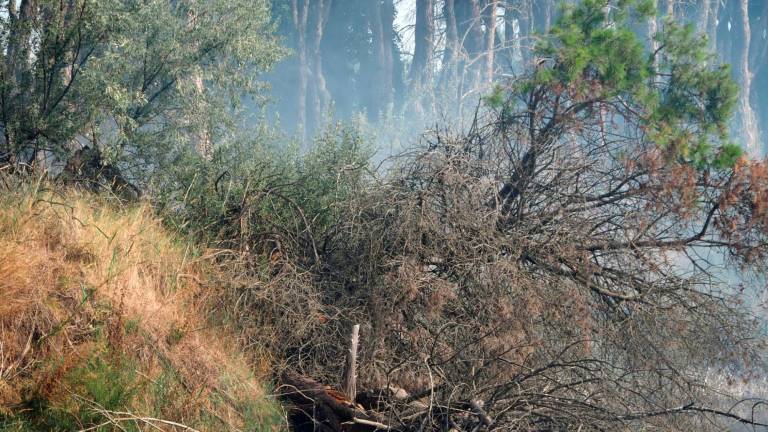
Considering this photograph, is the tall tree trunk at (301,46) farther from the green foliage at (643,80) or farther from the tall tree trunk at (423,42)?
the green foliage at (643,80)

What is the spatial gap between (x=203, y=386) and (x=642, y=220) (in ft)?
15.0

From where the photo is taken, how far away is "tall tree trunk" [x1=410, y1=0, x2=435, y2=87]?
A: 31.2 meters

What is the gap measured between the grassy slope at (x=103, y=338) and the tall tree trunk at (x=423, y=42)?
25794 millimetres

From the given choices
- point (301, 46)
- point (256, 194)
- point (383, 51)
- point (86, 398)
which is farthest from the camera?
point (383, 51)

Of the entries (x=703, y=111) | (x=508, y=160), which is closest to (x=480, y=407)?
(x=508, y=160)

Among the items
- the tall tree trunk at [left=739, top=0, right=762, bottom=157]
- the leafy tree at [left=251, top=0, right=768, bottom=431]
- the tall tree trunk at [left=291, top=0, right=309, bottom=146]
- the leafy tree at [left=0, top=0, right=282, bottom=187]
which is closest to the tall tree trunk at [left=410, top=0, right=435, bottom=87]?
the tall tree trunk at [left=291, top=0, right=309, bottom=146]

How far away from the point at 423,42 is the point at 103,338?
2942 centimetres

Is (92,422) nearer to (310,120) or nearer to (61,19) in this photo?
(61,19)

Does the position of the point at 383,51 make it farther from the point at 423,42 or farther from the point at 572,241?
the point at 572,241

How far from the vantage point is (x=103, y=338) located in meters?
4.81

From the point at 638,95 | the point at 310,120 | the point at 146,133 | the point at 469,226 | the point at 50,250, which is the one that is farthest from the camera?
the point at 310,120

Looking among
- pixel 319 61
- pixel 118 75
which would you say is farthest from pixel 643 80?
pixel 319 61

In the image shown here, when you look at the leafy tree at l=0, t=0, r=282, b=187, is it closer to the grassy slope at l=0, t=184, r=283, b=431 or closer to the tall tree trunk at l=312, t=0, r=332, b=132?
the grassy slope at l=0, t=184, r=283, b=431

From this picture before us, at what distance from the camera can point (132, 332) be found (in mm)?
4973
